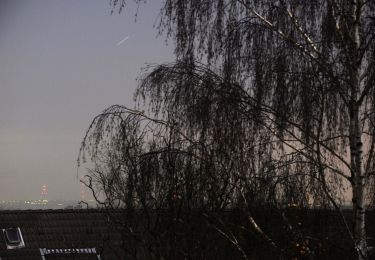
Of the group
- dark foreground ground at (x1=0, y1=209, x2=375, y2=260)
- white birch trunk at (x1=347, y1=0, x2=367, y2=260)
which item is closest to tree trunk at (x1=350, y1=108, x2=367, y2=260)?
white birch trunk at (x1=347, y1=0, x2=367, y2=260)

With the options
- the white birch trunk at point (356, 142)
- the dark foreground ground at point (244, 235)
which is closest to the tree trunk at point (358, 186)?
the white birch trunk at point (356, 142)

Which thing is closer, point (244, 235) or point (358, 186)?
point (358, 186)

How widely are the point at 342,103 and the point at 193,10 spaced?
1700 millimetres

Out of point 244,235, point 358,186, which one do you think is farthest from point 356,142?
point 244,235

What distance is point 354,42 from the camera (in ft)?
20.8

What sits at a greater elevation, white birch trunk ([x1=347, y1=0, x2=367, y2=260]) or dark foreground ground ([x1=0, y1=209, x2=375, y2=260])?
white birch trunk ([x1=347, y1=0, x2=367, y2=260])

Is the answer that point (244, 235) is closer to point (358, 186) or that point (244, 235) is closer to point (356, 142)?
point (358, 186)

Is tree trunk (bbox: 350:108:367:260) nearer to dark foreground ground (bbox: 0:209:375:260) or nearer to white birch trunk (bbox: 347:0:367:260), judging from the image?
white birch trunk (bbox: 347:0:367:260)

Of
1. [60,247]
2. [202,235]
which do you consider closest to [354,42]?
[202,235]

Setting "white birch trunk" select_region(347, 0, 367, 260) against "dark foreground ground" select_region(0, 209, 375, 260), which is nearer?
"white birch trunk" select_region(347, 0, 367, 260)

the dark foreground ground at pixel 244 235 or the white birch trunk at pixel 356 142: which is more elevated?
the white birch trunk at pixel 356 142

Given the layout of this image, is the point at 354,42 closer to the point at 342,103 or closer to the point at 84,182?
the point at 342,103

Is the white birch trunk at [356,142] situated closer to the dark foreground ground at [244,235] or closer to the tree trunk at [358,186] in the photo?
the tree trunk at [358,186]

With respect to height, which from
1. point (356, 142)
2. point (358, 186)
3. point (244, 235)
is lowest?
point (244, 235)
